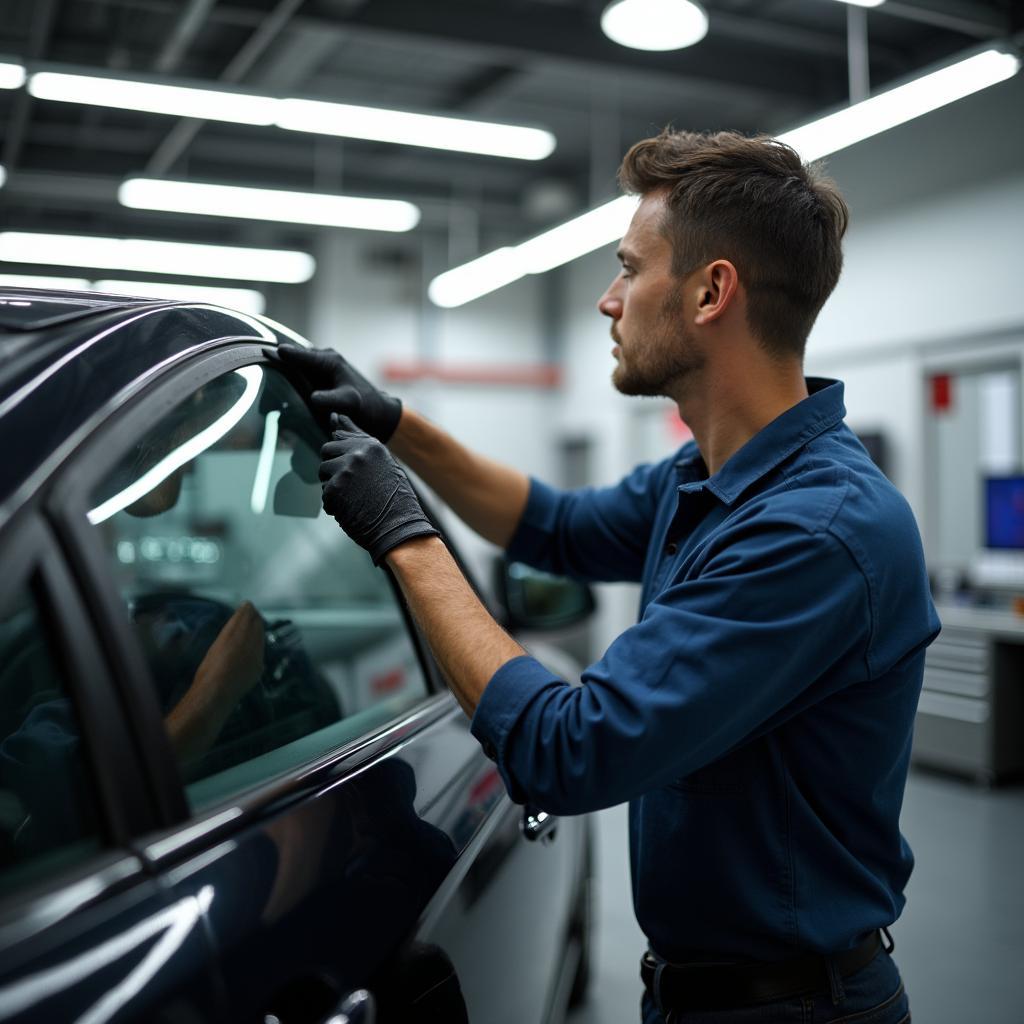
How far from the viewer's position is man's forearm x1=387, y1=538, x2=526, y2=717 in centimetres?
107

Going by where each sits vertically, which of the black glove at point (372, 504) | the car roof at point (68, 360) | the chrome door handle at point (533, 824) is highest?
the car roof at point (68, 360)

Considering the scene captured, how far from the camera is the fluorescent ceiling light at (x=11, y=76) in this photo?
3.98 meters

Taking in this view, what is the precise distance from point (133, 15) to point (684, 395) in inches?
248

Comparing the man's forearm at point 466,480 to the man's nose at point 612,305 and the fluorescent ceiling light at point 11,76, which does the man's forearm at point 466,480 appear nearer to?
the man's nose at point 612,305

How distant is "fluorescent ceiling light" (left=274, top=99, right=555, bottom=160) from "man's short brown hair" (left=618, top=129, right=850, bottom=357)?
11.4 ft

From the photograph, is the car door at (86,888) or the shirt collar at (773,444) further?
the shirt collar at (773,444)

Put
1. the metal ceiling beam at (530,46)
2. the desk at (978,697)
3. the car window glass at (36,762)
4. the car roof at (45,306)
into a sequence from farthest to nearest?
the metal ceiling beam at (530,46) < the desk at (978,697) < the car roof at (45,306) < the car window glass at (36,762)

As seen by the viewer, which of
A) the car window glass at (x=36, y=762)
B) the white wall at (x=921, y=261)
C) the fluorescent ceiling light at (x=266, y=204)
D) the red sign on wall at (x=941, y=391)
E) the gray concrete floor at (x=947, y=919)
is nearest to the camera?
the car window glass at (x=36, y=762)

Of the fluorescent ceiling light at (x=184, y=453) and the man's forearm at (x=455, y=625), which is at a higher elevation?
the fluorescent ceiling light at (x=184, y=453)

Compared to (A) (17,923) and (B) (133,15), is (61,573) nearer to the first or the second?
(A) (17,923)

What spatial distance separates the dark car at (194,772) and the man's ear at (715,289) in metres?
0.54

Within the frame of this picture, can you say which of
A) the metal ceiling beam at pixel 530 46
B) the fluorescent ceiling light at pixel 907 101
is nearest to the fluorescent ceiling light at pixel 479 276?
the metal ceiling beam at pixel 530 46

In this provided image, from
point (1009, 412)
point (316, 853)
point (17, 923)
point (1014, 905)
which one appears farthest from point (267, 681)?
point (1009, 412)

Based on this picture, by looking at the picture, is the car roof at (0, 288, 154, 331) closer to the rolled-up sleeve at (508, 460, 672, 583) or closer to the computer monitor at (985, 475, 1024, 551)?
A: the rolled-up sleeve at (508, 460, 672, 583)
